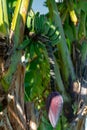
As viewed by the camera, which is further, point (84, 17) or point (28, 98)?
point (84, 17)

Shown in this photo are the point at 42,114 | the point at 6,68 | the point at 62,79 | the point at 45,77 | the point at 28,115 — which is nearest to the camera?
the point at 6,68

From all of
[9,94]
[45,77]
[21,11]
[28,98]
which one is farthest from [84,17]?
[9,94]

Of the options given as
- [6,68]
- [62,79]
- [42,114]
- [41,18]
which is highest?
[41,18]

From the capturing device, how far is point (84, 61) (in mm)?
1729

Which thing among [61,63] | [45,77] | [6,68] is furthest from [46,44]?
[45,77]

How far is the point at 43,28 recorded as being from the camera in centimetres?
130

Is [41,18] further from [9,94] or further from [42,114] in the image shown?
[42,114]

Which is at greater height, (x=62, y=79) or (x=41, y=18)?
(x=41, y=18)

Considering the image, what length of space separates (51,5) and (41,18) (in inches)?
13.6

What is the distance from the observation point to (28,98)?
1713 mm

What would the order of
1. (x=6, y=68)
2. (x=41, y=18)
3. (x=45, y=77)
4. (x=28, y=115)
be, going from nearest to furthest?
(x=6, y=68), (x=41, y=18), (x=28, y=115), (x=45, y=77)

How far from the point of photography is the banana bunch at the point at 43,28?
1301mm

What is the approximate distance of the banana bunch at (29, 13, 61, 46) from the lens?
130cm

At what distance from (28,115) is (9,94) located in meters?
0.22
